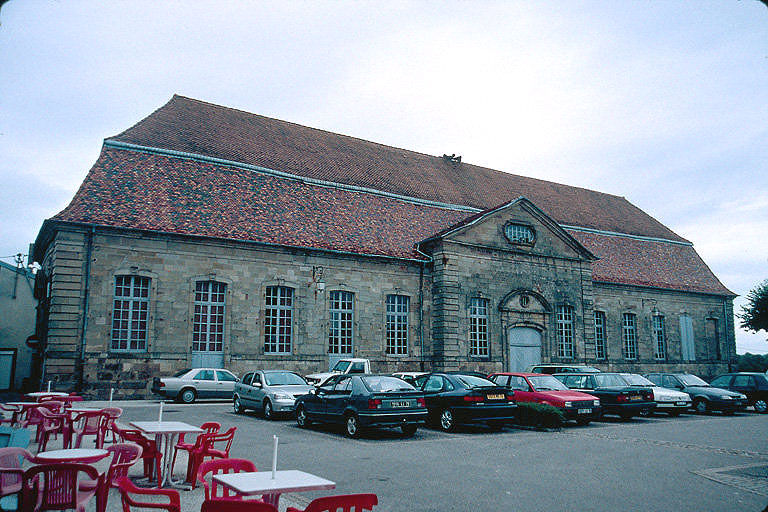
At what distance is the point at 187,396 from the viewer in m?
21.0

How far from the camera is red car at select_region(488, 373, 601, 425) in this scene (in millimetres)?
15711

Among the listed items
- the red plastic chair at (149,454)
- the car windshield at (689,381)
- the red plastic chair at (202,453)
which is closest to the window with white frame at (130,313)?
the red plastic chair at (149,454)

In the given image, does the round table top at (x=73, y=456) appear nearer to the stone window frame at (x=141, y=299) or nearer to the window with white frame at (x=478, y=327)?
the stone window frame at (x=141, y=299)

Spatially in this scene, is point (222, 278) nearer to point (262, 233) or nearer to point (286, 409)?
point (262, 233)

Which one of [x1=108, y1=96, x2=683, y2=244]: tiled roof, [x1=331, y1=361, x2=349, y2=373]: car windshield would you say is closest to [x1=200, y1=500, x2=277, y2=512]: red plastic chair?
[x1=331, y1=361, x2=349, y2=373]: car windshield

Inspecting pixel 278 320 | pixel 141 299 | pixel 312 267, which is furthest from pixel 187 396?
pixel 312 267

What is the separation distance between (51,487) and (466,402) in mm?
10409

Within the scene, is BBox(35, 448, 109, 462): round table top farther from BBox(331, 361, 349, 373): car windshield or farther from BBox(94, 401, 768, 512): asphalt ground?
BBox(331, 361, 349, 373): car windshield

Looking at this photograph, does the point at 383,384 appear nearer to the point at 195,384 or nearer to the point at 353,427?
the point at 353,427

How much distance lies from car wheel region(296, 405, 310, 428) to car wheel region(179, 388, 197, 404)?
727cm

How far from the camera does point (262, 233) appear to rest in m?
24.2

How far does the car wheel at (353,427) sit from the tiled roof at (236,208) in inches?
463

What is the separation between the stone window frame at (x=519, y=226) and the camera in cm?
2889

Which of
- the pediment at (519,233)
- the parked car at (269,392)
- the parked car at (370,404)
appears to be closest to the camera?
the parked car at (370,404)
